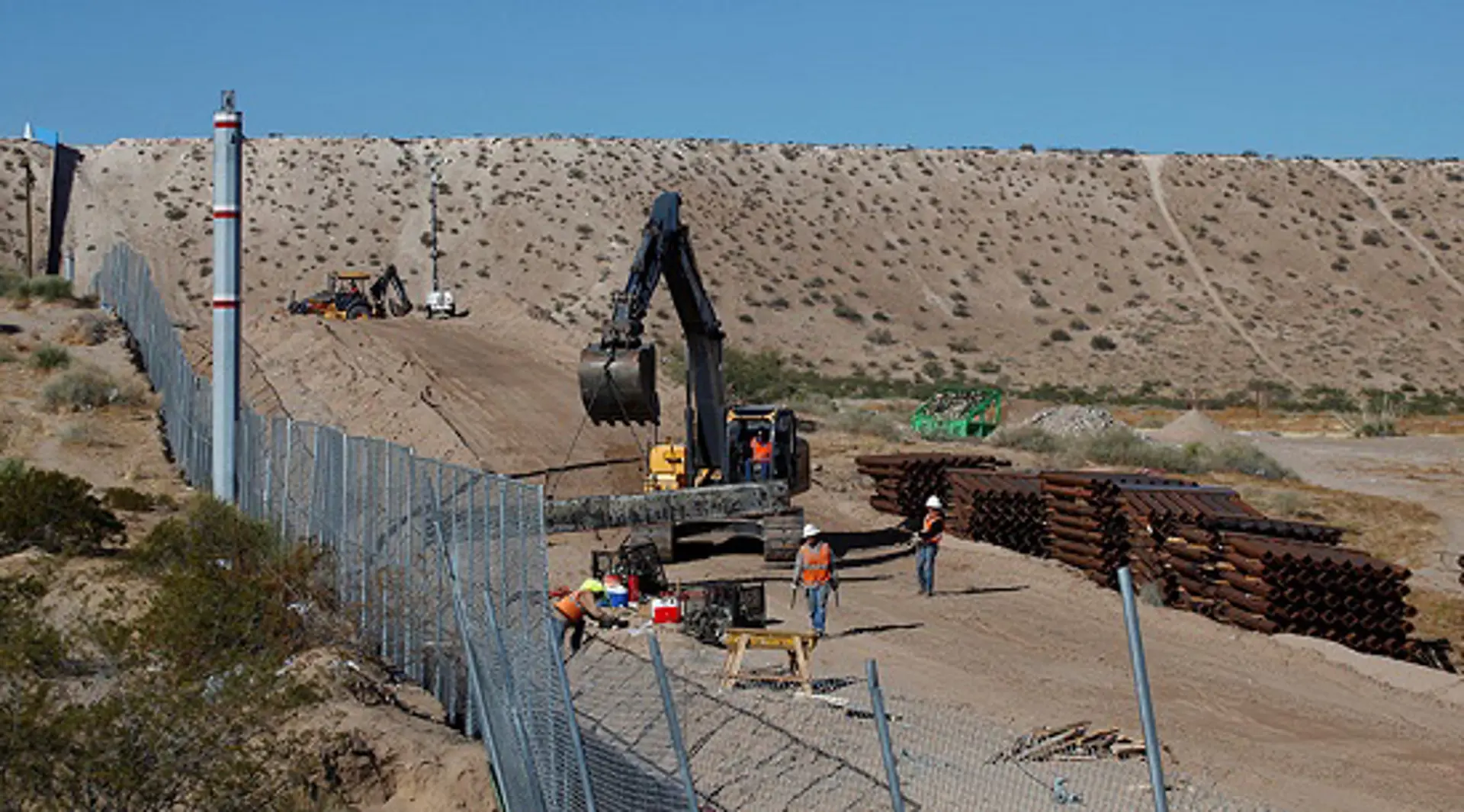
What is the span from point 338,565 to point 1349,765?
1032 centimetres

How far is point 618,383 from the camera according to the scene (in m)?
26.5

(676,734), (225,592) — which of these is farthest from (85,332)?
(676,734)

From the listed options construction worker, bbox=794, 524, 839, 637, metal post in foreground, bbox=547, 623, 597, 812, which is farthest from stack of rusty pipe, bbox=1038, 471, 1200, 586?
metal post in foreground, bbox=547, 623, 597, 812

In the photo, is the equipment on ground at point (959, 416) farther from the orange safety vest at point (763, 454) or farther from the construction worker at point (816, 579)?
the construction worker at point (816, 579)

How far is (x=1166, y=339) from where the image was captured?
101188mm

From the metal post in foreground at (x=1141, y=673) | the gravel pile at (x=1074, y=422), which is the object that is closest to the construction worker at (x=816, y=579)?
the metal post in foreground at (x=1141, y=673)

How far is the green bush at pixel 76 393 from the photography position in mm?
40875

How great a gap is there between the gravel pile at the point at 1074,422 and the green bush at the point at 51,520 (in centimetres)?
3704

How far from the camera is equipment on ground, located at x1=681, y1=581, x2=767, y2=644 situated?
23.1m

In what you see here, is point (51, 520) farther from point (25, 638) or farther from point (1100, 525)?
point (1100, 525)

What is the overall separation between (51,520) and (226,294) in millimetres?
5590

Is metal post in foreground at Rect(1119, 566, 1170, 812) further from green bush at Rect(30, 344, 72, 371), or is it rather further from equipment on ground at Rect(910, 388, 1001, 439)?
equipment on ground at Rect(910, 388, 1001, 439)

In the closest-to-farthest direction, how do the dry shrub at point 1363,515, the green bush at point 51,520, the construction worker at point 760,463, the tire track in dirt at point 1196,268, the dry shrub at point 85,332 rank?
the green bush at point 51,520, the construction worker at point 760,463, the dry shrub at point 1363,515, the dry shrub at point 85,332, the tire track in dirt at point 1196,268

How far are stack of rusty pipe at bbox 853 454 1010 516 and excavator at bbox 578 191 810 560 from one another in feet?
23.3
